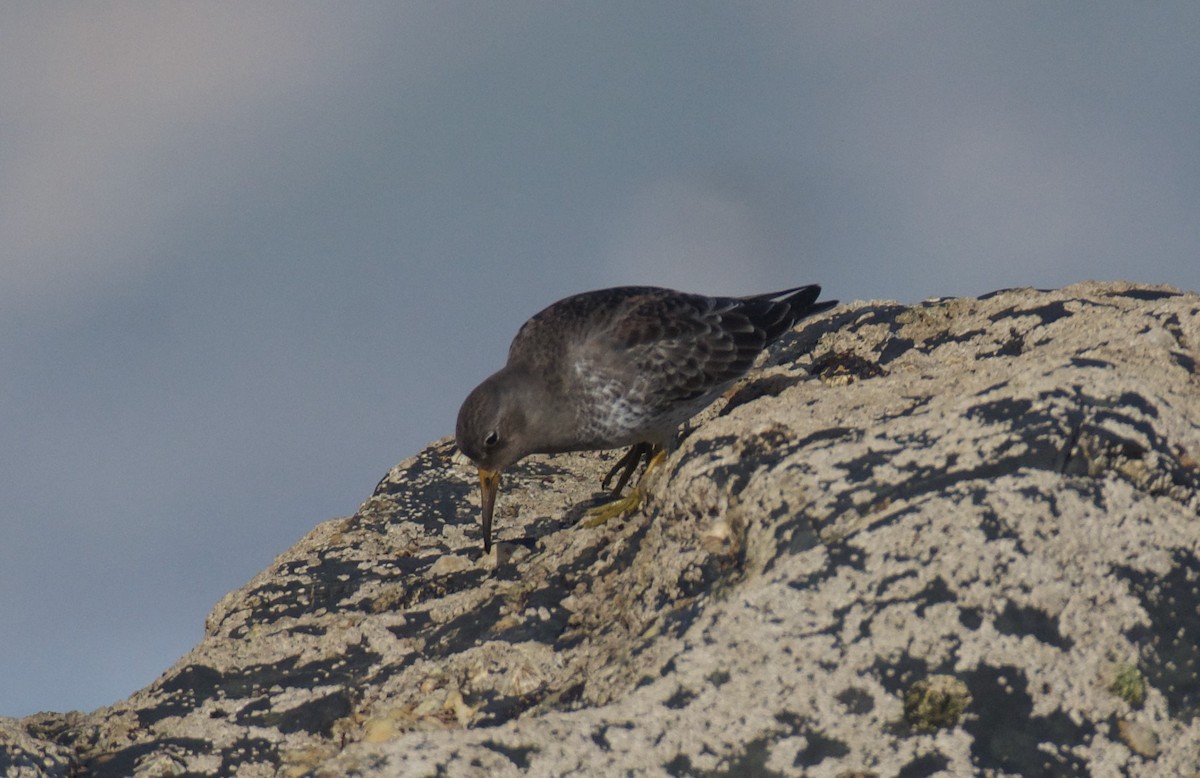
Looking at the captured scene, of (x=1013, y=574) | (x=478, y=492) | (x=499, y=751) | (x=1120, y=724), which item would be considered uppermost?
(x=478, y=492)

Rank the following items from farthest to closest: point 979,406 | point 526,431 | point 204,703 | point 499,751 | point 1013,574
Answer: point 526,431 < point 204,703 < point 979,406 < point 1013,574 < point 499,751

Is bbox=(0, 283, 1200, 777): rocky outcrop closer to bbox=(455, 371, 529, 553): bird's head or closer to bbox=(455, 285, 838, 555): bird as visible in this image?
bbox=(455, 371, 529, 553): bird's head

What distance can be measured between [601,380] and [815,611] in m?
4.44

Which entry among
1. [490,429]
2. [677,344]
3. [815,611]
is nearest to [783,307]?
[677,344]

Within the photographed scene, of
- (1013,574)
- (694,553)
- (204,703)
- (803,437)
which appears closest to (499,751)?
(694,553)

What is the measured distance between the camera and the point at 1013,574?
486cm

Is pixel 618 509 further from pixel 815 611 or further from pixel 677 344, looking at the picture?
pixel 815 611

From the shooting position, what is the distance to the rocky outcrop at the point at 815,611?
4.50m

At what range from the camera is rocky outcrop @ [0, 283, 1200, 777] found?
4504mm

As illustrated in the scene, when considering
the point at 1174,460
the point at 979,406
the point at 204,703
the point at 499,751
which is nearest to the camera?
the point at 499,751

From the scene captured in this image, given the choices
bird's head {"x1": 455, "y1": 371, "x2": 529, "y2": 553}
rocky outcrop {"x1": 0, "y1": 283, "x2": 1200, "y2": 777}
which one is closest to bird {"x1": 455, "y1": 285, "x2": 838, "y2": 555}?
bird's head {"x1": 455, "y1": 371, "x2": 529, "y2": 553}

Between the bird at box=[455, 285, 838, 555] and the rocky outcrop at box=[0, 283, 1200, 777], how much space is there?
716 millimetres

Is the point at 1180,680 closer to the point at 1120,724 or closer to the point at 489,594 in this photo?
the point at 1120,724

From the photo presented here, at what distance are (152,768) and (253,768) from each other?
0.57m
